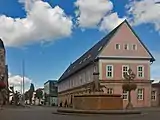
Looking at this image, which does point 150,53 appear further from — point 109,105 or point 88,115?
point 88,115

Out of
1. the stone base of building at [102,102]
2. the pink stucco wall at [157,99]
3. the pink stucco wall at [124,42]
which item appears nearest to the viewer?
the stone base of building at [102,102]

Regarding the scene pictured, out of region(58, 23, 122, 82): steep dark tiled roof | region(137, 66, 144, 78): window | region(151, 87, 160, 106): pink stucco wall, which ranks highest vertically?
region(58, 23, 122, 82): steep dark tiled roof

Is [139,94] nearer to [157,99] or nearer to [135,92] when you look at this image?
[135,92]

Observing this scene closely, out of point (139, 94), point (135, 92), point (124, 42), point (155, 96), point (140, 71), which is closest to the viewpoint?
point (135, 92)

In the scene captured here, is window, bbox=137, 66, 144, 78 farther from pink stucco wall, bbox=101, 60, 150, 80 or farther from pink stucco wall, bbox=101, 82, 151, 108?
pink stucco wall, bbox=101, 82, 151, 108

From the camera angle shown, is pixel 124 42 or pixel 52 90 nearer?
pixel 124 42

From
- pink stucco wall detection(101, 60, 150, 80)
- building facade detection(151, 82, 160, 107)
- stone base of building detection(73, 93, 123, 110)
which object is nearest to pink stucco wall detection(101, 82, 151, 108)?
pink stucco wall detection(101, 60, 150, 80)

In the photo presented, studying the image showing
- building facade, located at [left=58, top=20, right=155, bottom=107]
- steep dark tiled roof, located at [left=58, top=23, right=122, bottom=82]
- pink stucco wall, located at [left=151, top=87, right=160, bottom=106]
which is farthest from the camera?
pink stucco wall, located at [left=151, top=87, right=160, bottom=106]

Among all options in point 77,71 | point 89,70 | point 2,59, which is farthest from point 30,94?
point 89,70

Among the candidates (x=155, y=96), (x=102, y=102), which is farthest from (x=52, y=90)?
(x=102, y=102)

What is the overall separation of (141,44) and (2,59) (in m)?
48.2

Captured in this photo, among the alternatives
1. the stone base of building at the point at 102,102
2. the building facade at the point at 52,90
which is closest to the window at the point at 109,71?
the stone base of building at the point at 102,102

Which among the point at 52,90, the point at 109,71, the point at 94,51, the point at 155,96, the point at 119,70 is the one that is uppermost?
the point at 94,51

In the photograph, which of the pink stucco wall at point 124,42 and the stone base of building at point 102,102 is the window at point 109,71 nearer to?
the pink stucco wall at point 124,42
